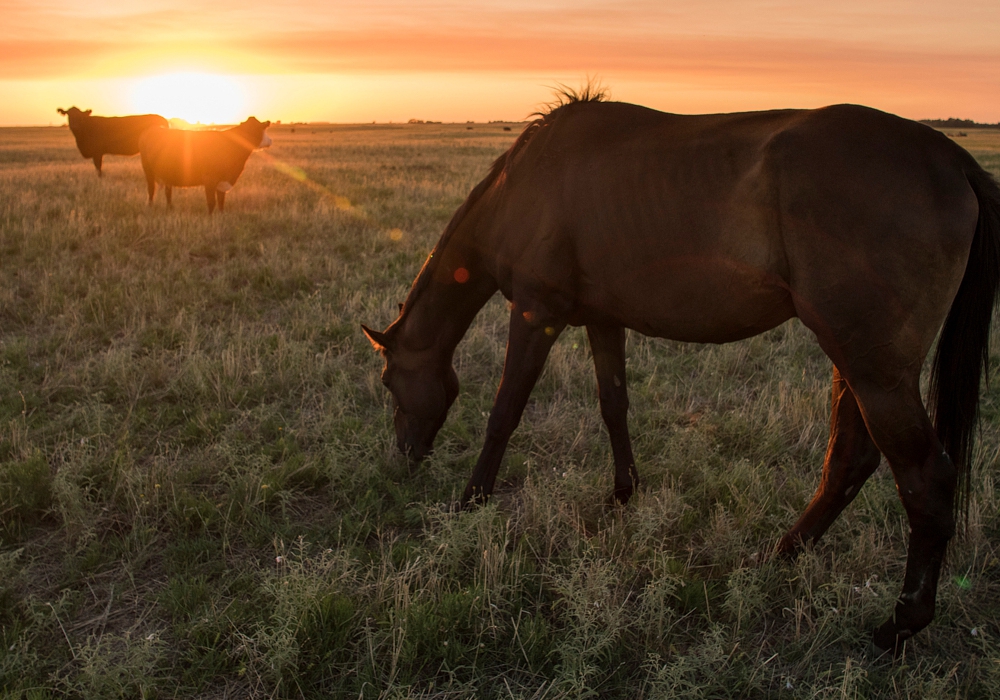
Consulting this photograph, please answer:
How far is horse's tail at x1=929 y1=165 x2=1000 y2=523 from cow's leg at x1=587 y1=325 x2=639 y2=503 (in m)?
1.59

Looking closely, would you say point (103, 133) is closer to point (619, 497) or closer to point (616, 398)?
point (616, 398)

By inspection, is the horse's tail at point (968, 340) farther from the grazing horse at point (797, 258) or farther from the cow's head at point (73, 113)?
the cow's head at point (73, 113)

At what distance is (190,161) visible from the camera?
12.5 m

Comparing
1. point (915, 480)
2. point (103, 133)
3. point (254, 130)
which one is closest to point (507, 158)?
point (915, 480)

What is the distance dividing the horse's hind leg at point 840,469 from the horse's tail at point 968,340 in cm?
34

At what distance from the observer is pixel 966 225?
7.95 feet

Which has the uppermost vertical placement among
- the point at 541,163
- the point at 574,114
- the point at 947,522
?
the point at 574,114

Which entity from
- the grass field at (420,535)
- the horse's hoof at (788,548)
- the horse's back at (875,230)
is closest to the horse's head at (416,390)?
the grass field at (420,535)

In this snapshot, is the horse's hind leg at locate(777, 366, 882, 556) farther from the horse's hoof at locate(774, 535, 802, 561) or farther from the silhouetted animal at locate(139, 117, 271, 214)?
the silhouetted animal at locate(139, 117, 271, 214)

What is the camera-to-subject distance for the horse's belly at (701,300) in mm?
2711

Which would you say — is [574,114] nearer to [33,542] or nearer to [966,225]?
[966,225]

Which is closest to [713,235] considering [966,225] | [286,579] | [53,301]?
[966,225]

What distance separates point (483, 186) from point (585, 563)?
7.37 feet

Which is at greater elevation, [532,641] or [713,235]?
[713,235]
